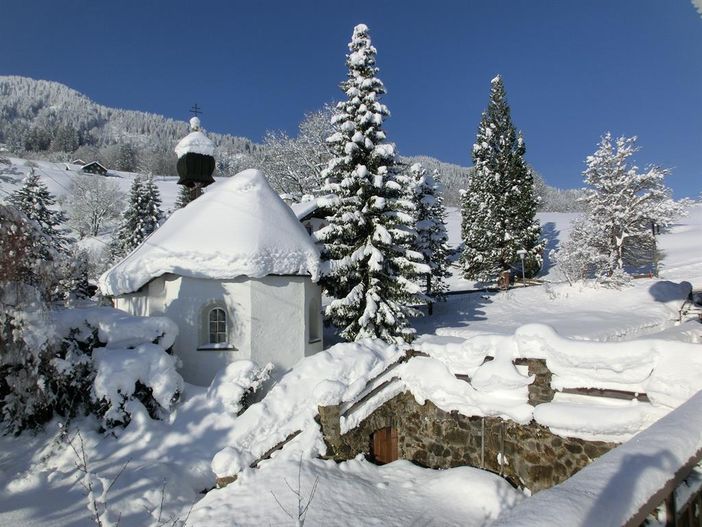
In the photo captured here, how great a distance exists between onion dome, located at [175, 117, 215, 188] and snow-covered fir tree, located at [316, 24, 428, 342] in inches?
245

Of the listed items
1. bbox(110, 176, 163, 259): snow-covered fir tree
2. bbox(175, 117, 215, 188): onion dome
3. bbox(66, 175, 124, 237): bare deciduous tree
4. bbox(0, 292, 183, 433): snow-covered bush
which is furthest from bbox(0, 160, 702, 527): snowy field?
bbox(66, 175, 124, 237): bare deciduous tree

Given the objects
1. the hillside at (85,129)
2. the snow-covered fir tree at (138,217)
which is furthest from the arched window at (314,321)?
the hillside at (85,129)

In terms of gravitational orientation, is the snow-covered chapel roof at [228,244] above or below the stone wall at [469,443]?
above

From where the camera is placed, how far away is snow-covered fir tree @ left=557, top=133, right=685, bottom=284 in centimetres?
3141

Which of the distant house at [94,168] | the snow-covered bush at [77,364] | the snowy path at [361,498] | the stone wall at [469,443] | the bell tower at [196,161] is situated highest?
the distant house at [94,168]

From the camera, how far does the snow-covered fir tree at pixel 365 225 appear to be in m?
15.6

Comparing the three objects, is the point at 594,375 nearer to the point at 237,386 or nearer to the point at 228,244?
the point at 237,386

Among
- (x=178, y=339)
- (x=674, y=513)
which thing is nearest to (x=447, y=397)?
(x=674, y=513)

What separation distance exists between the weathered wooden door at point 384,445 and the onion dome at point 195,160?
14.5 metres

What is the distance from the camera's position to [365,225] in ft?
53.1

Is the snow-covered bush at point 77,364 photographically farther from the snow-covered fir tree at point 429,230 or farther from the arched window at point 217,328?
the snow-covered fir tree at point 429,230

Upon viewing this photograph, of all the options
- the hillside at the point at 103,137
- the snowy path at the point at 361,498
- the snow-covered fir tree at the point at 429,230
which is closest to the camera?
the snowy path at the point at 361,498

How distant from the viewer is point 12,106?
418 feet

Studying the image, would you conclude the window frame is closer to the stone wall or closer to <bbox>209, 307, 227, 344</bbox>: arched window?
<bbox>209, 307, 227, 344</bbox>: arched window
